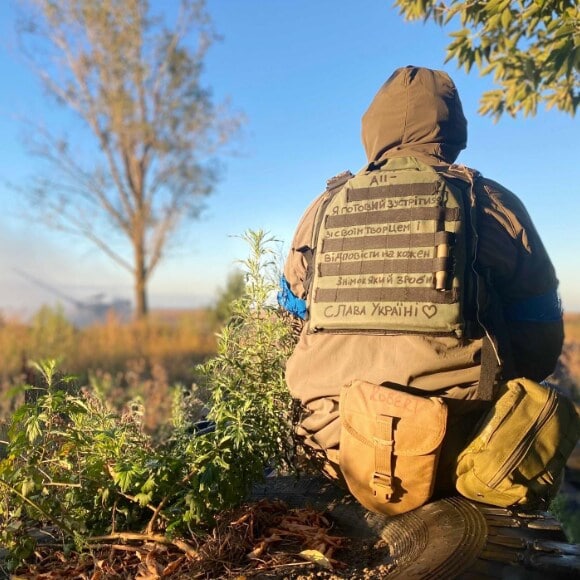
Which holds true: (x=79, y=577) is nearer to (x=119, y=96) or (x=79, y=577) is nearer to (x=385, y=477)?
(x=385, y=477)

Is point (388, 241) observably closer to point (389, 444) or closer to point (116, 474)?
point (389, 444)

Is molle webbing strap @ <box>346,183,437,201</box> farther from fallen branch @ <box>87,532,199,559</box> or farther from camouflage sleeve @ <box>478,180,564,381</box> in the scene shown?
fallen branch @ <box>87,532,199,559</box>

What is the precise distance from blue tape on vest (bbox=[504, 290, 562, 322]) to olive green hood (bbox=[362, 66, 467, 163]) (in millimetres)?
726

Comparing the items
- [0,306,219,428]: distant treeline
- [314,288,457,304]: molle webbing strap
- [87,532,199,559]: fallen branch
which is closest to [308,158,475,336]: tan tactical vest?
[314,288,457,304]: molle webbing strap

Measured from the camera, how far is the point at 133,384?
9211 mm

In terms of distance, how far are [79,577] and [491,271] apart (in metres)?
1.80

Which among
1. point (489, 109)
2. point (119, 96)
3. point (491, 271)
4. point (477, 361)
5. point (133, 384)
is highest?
point (119, 96)

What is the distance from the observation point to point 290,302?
2.77 metres

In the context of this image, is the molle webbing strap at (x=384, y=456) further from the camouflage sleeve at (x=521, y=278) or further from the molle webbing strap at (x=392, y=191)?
the molle webbing strap at (x=392, y=191)

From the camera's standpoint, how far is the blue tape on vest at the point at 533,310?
2420 millimetres

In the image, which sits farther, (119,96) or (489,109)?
(119,96)

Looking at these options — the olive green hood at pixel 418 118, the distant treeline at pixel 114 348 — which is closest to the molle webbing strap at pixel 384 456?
the olive green hood at pixel 418 118

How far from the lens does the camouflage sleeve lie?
2252 millimetres

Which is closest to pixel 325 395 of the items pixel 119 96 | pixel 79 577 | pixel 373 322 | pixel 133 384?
pixel 373 322
